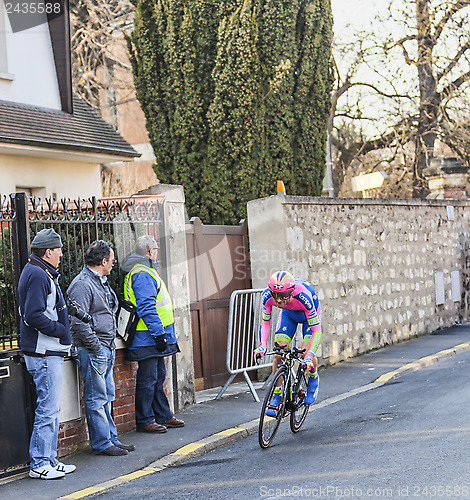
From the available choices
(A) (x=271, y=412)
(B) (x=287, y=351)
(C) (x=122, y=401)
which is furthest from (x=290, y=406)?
(C) (x=122, y=401)

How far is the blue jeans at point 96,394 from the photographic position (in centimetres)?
761

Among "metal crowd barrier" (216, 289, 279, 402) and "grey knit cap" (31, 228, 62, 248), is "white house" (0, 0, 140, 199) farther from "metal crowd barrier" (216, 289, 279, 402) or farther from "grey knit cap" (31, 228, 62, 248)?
"grey knit cap" (31, 228, 62, 248)

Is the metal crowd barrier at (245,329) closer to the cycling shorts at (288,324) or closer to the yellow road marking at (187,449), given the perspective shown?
the cycling shorts at (288,324)

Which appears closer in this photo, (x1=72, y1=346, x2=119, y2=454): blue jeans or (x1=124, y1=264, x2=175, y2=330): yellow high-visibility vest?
(x1=72, y1=346, x2=119, y2=454): blue jeans

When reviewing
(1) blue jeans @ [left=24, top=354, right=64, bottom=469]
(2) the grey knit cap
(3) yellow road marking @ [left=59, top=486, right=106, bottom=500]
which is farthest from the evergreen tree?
(3) yellow road marking @ [left=59, top=486, right=106, bottom=500]

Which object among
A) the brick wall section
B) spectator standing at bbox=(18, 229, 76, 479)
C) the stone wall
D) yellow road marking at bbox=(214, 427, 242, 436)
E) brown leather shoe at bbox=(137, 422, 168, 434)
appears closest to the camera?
spectator standing at bbox=(18, 229, 76, 479)

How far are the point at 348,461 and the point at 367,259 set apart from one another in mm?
7806

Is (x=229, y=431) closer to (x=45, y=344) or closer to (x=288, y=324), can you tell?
(x=288, y=324)

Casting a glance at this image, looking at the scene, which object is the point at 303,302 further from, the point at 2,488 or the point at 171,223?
the point at 2,488

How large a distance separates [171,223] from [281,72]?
19.3ft

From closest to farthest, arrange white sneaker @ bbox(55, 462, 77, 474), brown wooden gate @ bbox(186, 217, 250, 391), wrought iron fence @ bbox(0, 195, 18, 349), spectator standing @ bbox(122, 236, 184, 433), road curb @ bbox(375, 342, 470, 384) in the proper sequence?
white sneaker @ bbox(55, 462, 77, 474) < wrought iron fence @ bbox(0, 195, 18, 349) < spectator standing @ bbox(122, 236, 184, 433) < brown wooden gate @ bbox(186, 217, 250, 391) < road curb @ bbox(375, 342, 470, 384)

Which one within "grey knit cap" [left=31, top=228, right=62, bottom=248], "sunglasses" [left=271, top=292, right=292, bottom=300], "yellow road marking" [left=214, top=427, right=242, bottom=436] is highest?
"grey knit cap" [left=31, top=228, right=62, bottom=248]

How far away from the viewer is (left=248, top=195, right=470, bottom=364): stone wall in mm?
11969

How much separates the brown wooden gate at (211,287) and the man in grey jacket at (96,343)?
308cm
